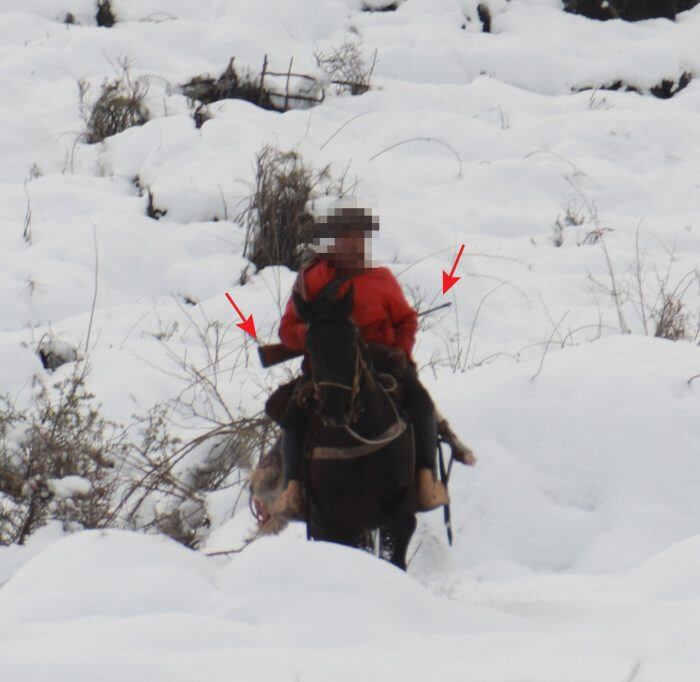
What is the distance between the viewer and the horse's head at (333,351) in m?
4.06

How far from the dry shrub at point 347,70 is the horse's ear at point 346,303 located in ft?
28.1

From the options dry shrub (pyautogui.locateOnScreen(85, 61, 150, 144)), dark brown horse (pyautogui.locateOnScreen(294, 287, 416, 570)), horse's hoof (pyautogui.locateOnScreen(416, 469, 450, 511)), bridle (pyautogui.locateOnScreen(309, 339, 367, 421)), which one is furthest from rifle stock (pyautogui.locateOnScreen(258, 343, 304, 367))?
dry shrub (pyautogui.locateOnScreen(85, 61, 150, 144))

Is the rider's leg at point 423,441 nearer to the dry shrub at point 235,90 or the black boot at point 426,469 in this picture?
the black boot at point 426,469

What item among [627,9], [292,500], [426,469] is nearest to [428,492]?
[426,469]

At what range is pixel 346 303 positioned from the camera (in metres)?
4.10

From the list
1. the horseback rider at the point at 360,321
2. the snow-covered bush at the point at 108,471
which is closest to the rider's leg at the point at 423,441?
the horseback rider at the point at 360,321

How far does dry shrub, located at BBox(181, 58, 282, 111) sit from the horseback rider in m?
7.70

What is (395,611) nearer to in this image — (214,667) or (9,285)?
(214,667)

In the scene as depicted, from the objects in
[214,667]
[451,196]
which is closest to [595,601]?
[214,667]

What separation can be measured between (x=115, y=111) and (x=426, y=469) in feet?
24.9

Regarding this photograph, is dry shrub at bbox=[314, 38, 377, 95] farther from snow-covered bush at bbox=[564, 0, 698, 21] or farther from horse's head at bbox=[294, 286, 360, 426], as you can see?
horse's head at bbox=[294, 286, 360, 426]

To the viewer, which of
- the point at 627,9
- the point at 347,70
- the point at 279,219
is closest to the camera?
the point at 279,219

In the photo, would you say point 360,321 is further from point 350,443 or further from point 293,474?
point 293,474

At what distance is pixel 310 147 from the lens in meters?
10.7
